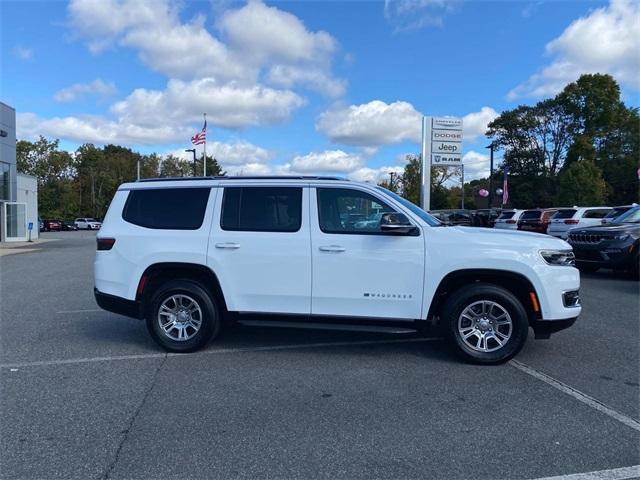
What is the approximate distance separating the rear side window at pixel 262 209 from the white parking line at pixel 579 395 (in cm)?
285

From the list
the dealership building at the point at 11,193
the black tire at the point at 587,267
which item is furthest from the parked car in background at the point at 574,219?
the dealership building at the point at 11,193

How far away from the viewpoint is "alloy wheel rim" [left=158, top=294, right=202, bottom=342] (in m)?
5.88

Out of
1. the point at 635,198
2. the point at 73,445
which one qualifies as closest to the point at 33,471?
the point at 73,445

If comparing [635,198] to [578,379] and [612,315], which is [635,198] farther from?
[578,379]

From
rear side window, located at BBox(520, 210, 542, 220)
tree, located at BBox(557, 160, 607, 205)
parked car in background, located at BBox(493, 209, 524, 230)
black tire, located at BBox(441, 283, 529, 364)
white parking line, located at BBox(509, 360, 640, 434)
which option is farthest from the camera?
tree, located at BBox(557, 160, 607, 205)

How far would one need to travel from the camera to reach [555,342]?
638 cm

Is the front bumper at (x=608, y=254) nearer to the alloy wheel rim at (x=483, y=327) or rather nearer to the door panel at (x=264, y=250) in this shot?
the alloy wheel rim at (x=483, y=327)

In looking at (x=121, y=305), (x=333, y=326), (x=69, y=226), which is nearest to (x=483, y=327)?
(x=333, y=326)

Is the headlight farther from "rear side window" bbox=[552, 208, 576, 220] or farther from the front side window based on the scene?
"rear side window" bbox=[552, 208, 576, 220]

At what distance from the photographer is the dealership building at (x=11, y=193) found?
33344 mm

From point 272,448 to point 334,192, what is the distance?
116 inches

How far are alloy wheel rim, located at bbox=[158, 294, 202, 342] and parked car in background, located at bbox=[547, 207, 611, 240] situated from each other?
1621 centimetres

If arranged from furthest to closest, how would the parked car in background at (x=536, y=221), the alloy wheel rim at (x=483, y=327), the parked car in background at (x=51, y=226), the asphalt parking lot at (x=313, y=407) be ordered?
the parked car in background at (x=51, y=226) → the parked car in background at (x=536, y=221) → the alloy wheel rim at (x=483, y=327) → the asphalt parking lot at (x=313, y=407)

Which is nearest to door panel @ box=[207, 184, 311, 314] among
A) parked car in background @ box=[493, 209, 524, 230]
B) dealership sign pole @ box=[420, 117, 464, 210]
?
dealership sign pole @ box=[420, 117, 464, 210]
